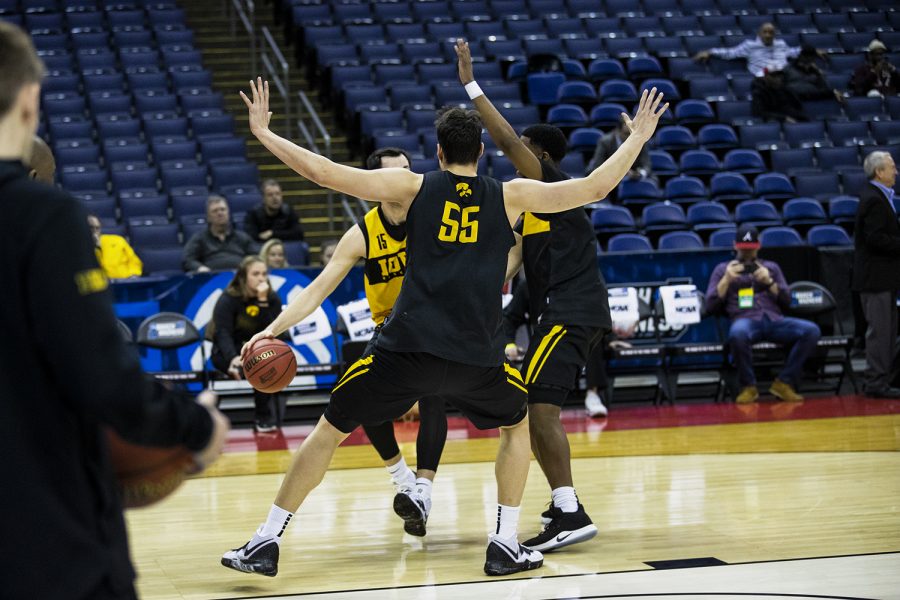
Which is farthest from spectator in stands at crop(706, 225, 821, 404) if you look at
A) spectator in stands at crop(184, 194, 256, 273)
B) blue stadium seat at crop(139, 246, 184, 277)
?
blue stadium seat at crop(139, 246, 184, 277)

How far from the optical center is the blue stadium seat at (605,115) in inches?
584

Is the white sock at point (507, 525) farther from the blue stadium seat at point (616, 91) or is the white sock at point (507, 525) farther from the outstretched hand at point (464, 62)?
the blue stadium seat at point (616, 91)

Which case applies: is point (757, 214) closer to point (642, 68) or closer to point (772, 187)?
point (772, 187)

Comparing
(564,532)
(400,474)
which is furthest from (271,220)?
(564,532)

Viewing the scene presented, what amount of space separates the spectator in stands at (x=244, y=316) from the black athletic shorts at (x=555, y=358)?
4632 mm

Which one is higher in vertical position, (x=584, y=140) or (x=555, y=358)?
(x=555, y=358)

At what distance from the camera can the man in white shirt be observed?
17.0 m

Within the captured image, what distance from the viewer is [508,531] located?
15.9 ft

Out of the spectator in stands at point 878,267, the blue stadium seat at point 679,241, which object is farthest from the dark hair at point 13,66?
the blue stadium seat at point 679,241

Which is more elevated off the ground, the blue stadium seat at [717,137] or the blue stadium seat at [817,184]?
the blue stadium seat at [717,137]

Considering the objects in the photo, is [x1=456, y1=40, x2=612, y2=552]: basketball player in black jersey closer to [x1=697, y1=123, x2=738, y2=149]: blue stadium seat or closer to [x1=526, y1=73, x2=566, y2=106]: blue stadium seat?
[x1=697, y1=123, x2=738, y2=149]: blue stadium seat

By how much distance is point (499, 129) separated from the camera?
16.5ft

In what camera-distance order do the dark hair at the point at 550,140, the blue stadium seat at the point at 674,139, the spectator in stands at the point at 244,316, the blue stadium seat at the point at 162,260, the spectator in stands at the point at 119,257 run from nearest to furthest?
1. the dark hair at the point at 550,140
2. the spectator in stands at the point at 244,316
3. the spectator in stands at the point at 119,257
4. the blue stadium seat at the point at 162,260
5. the blue stadium seat at the point at 674,139

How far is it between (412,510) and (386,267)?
3.77 feet
